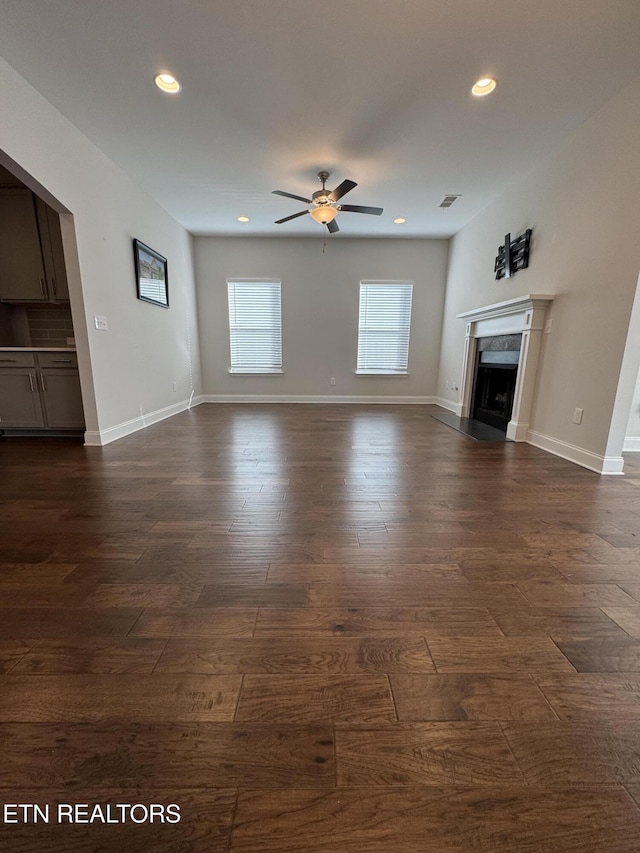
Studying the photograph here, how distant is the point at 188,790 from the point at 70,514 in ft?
5.49

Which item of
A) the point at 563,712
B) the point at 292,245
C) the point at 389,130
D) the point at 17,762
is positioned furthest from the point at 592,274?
the point at 292,245

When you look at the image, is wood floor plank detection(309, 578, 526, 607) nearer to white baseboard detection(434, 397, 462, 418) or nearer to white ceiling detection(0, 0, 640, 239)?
white ceiling detection(0, 0, 640, 239)

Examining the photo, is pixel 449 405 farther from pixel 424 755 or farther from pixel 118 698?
pixel 118 698

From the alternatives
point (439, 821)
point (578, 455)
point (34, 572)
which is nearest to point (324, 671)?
point (439, 821)

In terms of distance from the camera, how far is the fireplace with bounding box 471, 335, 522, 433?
386 centimetres

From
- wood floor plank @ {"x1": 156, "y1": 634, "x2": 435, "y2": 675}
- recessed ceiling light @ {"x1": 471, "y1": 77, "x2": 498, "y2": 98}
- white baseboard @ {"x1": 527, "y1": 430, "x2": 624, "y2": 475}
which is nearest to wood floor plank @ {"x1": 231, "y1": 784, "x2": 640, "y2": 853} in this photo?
wood floor plank @ {"x1": 156, "y1": 634, "x2": 435, "y2": 675}

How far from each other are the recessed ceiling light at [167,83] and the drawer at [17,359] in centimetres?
259

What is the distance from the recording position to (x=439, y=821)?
2.15 ft

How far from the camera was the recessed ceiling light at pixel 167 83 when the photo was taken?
92.5 inches

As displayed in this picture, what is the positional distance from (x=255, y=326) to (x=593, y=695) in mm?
6033

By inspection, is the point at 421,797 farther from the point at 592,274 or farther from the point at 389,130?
the point at 389,130

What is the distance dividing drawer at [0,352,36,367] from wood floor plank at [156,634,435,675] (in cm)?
356

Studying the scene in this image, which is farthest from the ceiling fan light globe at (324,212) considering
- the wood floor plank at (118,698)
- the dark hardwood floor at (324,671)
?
the wood floor plank at (118,698)

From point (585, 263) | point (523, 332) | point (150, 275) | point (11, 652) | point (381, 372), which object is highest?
point (150, 275)
